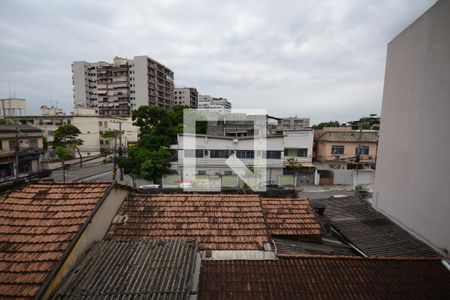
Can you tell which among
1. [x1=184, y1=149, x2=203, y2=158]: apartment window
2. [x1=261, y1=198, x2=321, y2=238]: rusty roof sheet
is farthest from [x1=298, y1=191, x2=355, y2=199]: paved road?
[x1=261, y1=198, x2=321, y2=238]: rusty roof sheet

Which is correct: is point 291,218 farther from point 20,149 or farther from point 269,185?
point 20,149

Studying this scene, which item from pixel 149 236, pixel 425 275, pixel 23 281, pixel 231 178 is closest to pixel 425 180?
pixel 425 275

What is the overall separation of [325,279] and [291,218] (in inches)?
132

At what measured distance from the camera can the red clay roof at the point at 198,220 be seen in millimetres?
6553

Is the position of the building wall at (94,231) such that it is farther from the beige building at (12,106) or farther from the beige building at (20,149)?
the beige building at (12,106)

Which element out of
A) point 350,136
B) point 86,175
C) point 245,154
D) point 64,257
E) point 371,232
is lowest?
point 86,175

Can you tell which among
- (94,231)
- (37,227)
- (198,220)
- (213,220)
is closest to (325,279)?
(213,220)

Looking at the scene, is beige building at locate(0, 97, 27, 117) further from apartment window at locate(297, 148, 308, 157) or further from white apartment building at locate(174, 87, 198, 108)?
apartment window at locate(297, 148, 308, 157)

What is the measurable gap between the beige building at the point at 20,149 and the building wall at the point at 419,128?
34.0 meters

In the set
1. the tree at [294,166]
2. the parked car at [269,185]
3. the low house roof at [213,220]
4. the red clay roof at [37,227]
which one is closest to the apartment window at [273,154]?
the tree at [294,166]

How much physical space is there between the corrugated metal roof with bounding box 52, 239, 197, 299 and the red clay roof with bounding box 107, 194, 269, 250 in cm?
122

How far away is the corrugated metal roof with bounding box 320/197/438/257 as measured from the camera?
7.82 m

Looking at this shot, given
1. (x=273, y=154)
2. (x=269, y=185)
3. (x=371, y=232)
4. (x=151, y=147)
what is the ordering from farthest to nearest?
(x=273, y=154), (x=269, y=185), (x=151, y=147), (x=371, y=232)

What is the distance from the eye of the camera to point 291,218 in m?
8.48
